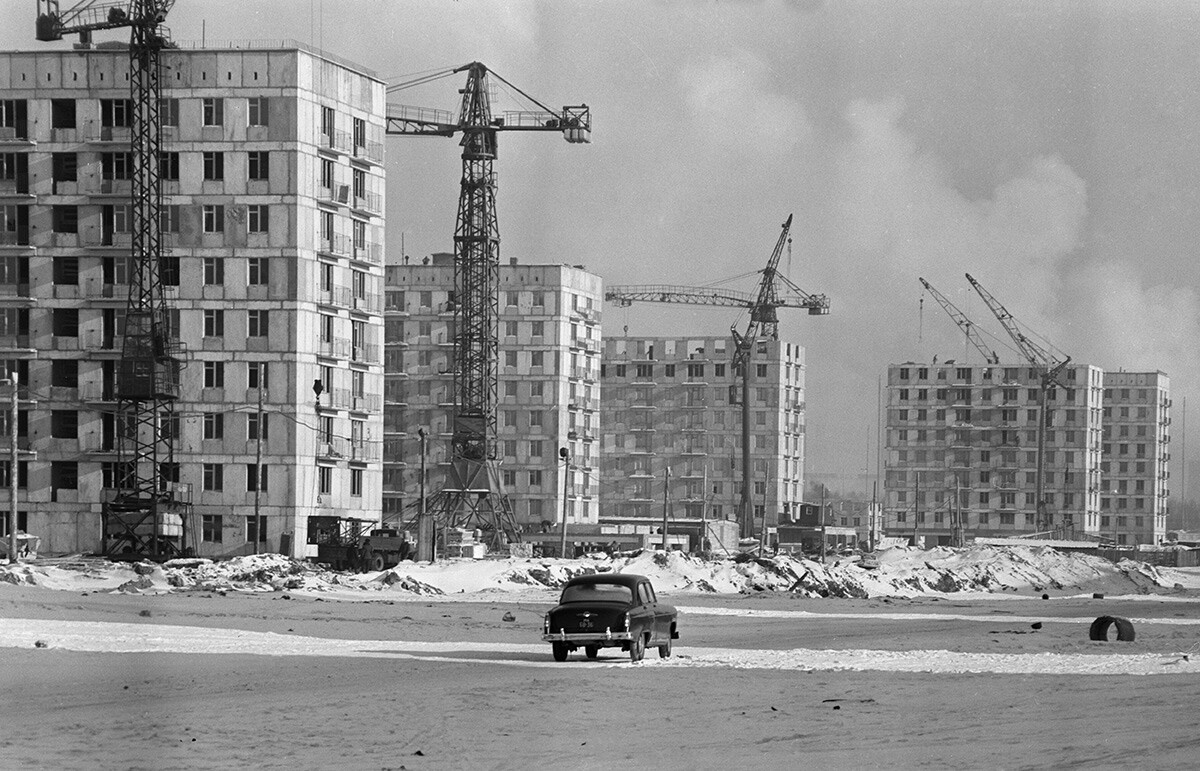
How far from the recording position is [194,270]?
107 meters

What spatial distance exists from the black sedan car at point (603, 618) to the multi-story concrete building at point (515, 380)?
441ft

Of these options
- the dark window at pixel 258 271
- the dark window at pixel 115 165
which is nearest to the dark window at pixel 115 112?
the dark window at pixel 115 165

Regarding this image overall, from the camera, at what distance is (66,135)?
354ft

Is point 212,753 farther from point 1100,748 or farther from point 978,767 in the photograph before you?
point 1100,748

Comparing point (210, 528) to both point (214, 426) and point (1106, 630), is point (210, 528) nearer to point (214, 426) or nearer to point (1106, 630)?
point (214, 426)

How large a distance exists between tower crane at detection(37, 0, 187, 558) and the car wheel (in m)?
60.4

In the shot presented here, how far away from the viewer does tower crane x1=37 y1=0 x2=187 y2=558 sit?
318 feet

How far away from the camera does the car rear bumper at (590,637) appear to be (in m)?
38.4

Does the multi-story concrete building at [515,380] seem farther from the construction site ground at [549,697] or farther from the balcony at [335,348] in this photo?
the construction site ground at [549,697]

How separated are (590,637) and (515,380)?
14273 cm

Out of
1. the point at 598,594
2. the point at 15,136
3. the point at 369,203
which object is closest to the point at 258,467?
the point at 369,203

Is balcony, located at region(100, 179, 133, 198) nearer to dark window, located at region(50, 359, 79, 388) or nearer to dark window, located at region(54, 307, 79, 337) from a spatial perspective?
dark window, located at region(54, 307, 79, 337)

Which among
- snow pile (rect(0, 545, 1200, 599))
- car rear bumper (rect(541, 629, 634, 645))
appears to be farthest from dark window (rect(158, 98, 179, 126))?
car rear bumper (rect(541, 629, 634, 645))

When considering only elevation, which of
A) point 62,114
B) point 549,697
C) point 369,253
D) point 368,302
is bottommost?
point 549,697
